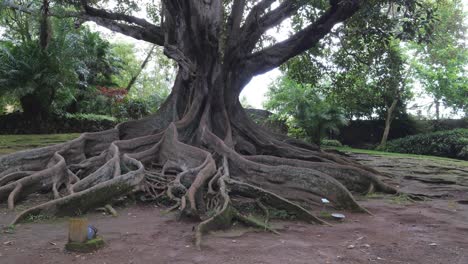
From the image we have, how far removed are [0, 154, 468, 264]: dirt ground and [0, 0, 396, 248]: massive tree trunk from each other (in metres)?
0.29

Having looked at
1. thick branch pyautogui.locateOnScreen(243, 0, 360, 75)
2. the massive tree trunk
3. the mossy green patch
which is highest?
thick branch pyautogui.locateOnScreen(243, 0, 360, 75)

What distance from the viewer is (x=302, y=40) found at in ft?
28.5

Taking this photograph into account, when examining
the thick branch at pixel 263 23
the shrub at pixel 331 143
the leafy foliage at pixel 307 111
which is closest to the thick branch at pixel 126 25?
the thick branch at pixel 263 23

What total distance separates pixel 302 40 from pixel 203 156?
11.3 feet

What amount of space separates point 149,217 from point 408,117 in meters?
19.6

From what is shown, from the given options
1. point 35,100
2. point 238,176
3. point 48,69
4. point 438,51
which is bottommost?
point 238,176

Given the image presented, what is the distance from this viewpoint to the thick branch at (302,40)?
805 cm

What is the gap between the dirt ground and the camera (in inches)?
142

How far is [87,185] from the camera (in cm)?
575

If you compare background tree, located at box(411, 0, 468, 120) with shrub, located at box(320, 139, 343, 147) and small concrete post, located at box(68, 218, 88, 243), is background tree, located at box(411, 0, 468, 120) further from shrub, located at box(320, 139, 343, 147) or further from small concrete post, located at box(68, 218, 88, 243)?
small concrete post, located at box(68, 218, 88, 243)

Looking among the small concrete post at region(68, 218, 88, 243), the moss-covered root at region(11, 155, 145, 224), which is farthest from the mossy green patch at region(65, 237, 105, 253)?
the moss-covered root at region(11, 155, 145, 224)

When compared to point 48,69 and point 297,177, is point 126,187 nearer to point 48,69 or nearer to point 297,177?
point 297,177

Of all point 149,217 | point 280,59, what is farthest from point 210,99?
point 149,217

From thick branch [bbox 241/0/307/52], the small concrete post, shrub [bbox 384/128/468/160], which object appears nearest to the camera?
the small concrete post
